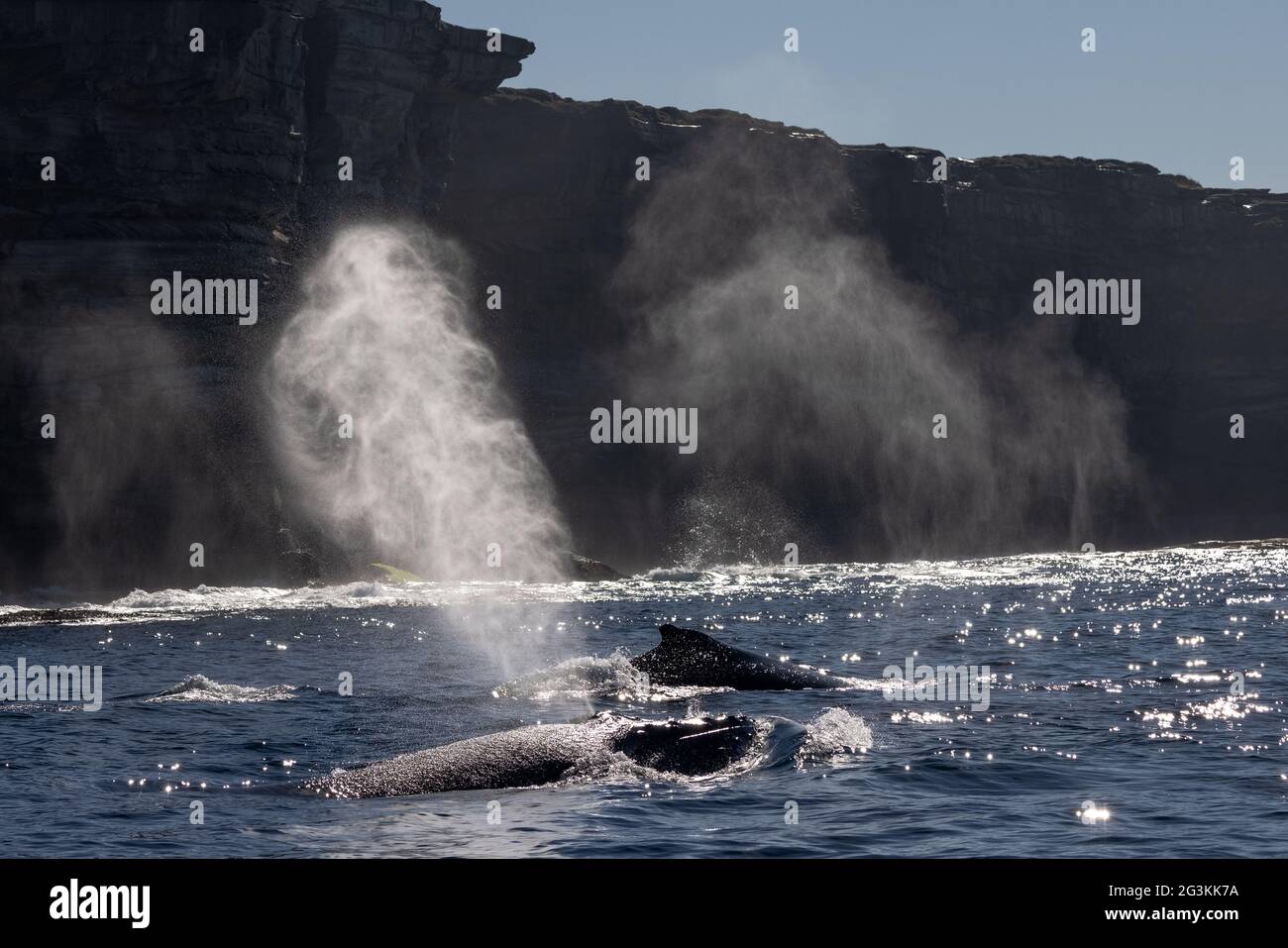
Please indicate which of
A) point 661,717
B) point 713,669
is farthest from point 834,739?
point 713,669

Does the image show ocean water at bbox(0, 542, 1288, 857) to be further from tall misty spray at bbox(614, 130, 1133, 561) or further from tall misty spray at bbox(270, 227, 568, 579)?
tall misty spray at bbox(614, 130, 1133, 561)

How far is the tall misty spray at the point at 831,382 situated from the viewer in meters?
103

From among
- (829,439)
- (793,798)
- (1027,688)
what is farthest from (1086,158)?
(793,798)

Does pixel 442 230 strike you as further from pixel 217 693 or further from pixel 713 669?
pixel 713 669

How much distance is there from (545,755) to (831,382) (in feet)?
306

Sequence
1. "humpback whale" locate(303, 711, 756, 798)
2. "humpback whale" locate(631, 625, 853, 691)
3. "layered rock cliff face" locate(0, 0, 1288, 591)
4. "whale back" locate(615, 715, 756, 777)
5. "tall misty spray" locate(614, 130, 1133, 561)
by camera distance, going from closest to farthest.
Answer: "humpback whale" locate(303, 711, 756, 798) → "whale back" locate(615, 715, 756, 777) → "humpback whale" locate(631, 625, 853, 691) → "layered rock cliff face" locate(0, 0, 1288, 591) → "tall misty spray" locate(614, 130, 1133, 561)

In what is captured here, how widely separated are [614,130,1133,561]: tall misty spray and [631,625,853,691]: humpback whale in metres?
72.8

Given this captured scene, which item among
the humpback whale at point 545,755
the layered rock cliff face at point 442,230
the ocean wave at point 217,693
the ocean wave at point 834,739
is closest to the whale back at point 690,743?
the humpback whale at point 545,755

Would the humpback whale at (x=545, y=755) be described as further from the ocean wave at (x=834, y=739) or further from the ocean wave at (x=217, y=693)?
the ocean wave at (x=217, y=693)

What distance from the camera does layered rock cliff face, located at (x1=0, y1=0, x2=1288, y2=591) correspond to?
66.8 metres

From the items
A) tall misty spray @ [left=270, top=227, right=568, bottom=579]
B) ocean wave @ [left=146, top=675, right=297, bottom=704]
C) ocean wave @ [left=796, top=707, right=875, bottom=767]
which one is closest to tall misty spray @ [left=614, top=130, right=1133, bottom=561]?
tall misty spray @ [left=270, top=227, right=568, bottom=579]

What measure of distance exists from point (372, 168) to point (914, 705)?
6505 cm

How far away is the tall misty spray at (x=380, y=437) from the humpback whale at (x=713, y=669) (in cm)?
4747
